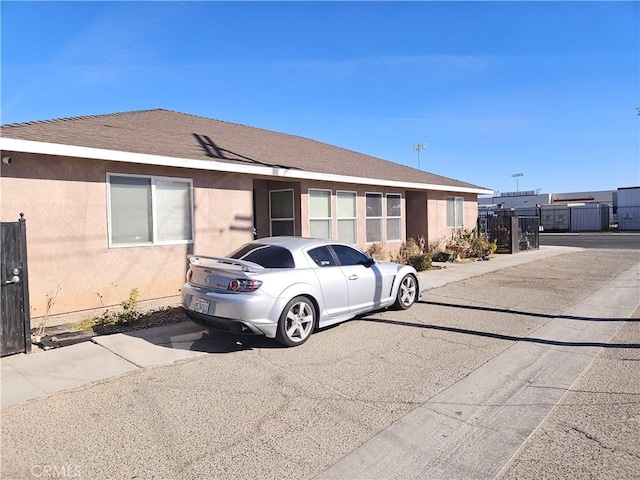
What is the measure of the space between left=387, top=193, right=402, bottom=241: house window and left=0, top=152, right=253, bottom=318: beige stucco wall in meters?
7.80

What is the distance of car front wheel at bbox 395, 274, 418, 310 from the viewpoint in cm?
818

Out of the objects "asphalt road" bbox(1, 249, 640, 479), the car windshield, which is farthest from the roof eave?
"asphalt road" bbox(1, 249, 640, 479)

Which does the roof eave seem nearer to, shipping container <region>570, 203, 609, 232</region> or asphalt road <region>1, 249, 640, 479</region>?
asphalt road <region>1, 249, 640, 479</region>

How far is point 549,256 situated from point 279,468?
1889cm

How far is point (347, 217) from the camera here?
1382 centimetres

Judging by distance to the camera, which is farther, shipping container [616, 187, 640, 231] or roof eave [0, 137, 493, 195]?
A: shipping container [616, 187, 640, 231]

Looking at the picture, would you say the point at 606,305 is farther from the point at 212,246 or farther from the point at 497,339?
the point at 212,246

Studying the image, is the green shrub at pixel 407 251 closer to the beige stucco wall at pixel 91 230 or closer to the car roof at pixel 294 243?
the beige stucco wall at pixel 91 230

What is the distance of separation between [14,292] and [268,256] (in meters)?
3.31

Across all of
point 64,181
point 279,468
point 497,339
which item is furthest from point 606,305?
point 64,181

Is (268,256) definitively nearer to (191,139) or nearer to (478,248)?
(191,139)

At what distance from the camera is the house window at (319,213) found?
1267cm

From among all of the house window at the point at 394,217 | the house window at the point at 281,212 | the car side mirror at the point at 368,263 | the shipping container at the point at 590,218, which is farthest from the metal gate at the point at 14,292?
the shipping container at the point at 590,218

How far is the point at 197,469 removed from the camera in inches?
123
